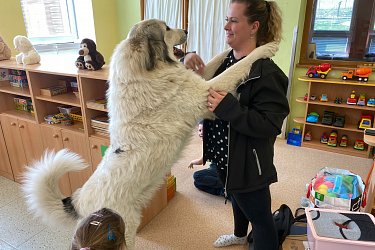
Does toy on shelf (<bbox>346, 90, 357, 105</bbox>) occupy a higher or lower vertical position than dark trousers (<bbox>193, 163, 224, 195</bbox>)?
higher

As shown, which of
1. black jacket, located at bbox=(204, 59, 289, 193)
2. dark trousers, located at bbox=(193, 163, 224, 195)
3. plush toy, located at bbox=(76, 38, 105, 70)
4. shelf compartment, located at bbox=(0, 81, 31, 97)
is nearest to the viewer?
black jacket, located at bbox=(204, 59, 289, 193)

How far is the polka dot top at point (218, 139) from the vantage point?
1290mm

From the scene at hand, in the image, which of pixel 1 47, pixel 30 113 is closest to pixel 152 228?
pixel 30 113

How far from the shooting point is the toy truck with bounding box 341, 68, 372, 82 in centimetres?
308

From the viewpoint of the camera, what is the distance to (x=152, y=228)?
2.09 metres

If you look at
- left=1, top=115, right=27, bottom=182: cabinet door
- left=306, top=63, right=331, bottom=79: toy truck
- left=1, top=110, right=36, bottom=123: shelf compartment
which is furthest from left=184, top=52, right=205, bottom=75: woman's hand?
left=306, top=63, right=331, bottom=79: toy truck

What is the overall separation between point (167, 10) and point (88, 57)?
8.18 ft

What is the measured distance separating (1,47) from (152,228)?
217 centimetres

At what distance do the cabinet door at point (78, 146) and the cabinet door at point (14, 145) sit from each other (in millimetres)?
661

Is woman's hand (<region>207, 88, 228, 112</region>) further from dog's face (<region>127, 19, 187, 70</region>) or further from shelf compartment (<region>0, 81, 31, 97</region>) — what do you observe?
shelf compartment (<region>0, 81, 31, 97</region>)

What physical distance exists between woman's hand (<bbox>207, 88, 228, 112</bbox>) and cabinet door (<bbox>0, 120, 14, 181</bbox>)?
2.41 meters

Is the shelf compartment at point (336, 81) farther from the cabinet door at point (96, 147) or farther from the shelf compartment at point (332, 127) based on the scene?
the cabinet door at point (96, 147)

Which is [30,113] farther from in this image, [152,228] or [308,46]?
Answer: [308,46]

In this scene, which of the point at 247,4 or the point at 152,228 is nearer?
the point at 247,4
